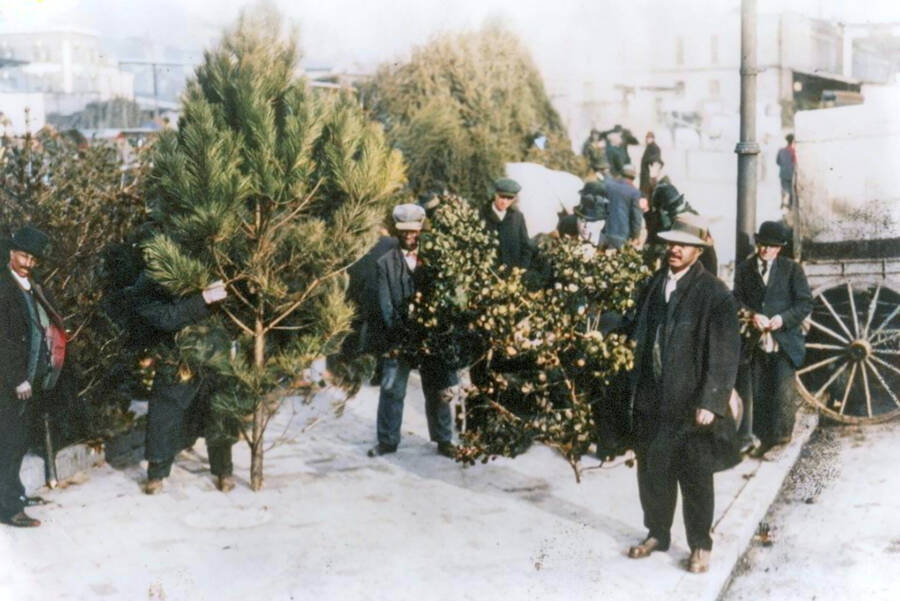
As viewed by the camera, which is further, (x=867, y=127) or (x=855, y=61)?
(x=855, y=61)

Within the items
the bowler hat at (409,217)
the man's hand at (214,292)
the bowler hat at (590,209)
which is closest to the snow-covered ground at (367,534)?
the man's hand at (214,292)

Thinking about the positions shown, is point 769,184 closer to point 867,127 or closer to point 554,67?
point 554,67

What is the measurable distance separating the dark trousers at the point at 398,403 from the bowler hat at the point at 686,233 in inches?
92.0

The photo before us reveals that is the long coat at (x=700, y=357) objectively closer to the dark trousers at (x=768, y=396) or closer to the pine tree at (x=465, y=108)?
the dark trousers at (x=768, y=396)

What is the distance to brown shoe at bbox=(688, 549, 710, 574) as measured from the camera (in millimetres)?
5043

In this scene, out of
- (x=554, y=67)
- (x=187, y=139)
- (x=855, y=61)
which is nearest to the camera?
(x=187, y=139)

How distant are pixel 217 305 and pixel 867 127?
514 cm

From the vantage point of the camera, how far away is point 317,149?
5.95 metres

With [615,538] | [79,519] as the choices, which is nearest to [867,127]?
[615,538]

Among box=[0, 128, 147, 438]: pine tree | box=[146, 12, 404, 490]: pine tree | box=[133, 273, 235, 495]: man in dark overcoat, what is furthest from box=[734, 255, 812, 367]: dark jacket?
box=[0, 128, 147, 438]: pine tree

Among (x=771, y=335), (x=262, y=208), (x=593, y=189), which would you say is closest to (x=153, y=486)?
(x=262, y=208)

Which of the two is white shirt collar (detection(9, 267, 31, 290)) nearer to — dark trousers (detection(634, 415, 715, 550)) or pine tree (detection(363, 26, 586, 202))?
dark trousers (detection(634, 415, 715, 550))

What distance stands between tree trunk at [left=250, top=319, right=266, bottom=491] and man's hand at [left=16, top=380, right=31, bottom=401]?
1.26 metres

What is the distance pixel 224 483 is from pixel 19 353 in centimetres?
151
